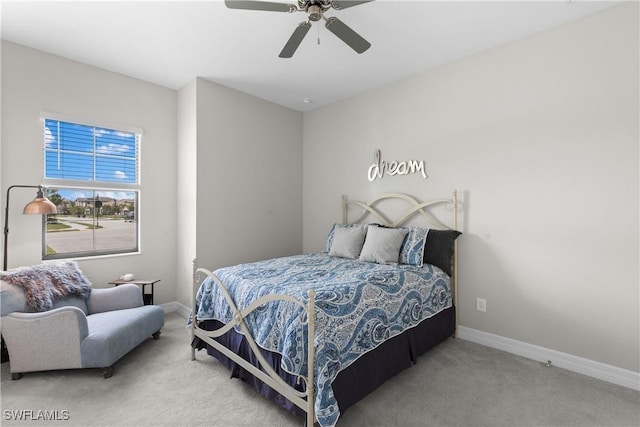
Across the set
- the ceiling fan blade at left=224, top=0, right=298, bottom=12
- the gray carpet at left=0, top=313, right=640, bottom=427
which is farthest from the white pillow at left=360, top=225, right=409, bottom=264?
the ceiling fan blade at left=224, top=0, right=298, bottom=12

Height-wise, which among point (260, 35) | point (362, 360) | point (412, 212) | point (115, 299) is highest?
point (260, 35)

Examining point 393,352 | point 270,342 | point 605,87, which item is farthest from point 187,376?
point 605,87

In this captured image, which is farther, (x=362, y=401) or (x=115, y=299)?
(x=115, y=299)

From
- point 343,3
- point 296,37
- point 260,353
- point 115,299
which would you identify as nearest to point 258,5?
point 296,37

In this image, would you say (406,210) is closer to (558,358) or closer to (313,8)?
(558,358)

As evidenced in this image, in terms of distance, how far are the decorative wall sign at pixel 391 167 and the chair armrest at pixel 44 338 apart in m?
3.19

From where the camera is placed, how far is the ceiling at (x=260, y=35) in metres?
2.39

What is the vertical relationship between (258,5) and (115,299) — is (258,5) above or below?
above

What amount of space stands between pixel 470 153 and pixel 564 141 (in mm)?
741

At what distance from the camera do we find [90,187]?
3.37 metres

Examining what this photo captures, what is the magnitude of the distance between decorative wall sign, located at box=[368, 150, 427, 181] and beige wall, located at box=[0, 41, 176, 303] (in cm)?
256

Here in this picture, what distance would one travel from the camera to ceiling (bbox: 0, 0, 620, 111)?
7.85ft

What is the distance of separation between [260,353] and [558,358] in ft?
8.15

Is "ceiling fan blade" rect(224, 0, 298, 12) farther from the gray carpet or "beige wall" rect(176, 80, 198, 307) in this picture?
the gray carpet
